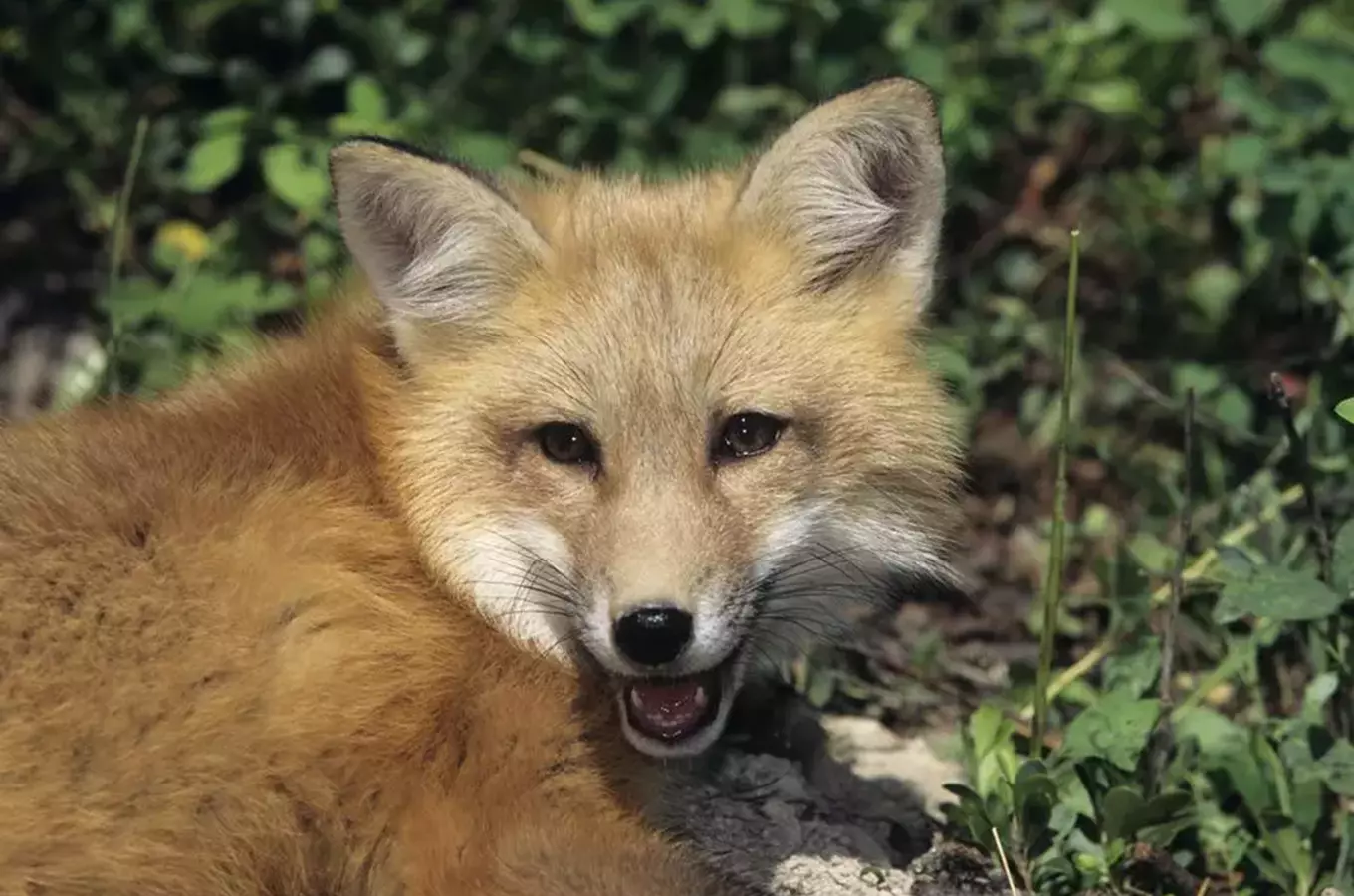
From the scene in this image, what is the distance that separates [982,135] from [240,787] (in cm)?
344

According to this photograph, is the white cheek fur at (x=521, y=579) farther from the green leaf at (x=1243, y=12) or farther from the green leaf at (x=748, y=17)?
the green leaf at (x=1243, y=12)

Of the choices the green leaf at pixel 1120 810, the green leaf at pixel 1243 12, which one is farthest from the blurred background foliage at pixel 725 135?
the green leaf at pixel 1120 810

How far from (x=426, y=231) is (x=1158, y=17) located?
9.42ft

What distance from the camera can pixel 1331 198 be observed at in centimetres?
462

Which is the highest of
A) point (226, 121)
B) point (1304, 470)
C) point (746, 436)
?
point (746, 436)

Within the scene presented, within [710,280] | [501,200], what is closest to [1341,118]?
[710,280]

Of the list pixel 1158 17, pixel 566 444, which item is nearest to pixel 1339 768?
pixel 566 444

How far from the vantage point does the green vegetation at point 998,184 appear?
4.46m

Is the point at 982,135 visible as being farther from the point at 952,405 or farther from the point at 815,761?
the point at 815,761

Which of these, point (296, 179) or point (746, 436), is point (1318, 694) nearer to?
point (746, 436)

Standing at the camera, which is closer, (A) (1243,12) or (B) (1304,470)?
(B) (1304,470)

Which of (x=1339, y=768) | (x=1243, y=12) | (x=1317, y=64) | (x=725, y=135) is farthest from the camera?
(x=725, y=135)

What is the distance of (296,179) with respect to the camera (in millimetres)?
5039

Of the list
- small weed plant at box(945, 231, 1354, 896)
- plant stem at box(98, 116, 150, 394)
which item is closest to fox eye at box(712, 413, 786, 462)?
small weed plant at box(945, 231, 1354, 896)
